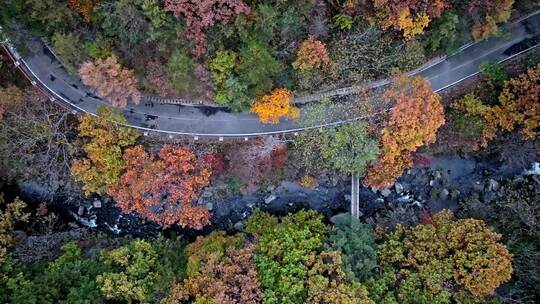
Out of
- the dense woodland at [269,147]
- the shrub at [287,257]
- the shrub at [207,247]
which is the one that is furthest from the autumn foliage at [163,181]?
the shrub at [287,257]

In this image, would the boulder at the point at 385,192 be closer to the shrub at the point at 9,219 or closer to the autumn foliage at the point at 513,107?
the autumn foliage at the point at 513,107

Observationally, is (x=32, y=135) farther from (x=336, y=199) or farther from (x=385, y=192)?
(x=385, y=192)

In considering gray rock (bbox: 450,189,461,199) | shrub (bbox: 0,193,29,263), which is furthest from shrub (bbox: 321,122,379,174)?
shrub (bbox: 0,193,29,263)

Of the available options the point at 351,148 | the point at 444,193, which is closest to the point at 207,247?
the point at 351,148

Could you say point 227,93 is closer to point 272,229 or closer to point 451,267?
point 272,229

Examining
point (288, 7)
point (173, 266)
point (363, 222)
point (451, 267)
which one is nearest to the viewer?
point (288, 7)

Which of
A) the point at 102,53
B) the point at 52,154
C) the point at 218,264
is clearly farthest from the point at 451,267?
the point at 52,154

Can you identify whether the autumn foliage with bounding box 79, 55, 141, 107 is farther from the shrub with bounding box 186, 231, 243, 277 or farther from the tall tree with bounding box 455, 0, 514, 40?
the tall tree with bounding box 455, 0, 514, 40
